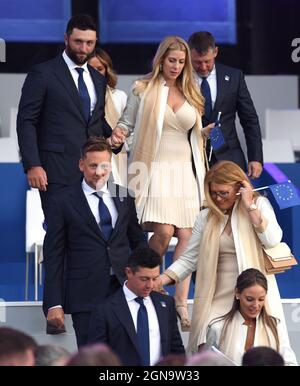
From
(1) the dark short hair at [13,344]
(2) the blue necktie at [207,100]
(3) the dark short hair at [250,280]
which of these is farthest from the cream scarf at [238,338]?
(1) the dark short hair at [13,344]

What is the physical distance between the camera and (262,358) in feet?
19.0

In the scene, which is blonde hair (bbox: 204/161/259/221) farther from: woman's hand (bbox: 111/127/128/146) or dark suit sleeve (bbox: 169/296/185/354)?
woman's hand (bbox: 111/127/128/146)

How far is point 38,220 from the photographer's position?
1075cm

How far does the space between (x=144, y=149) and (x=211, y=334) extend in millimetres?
1658

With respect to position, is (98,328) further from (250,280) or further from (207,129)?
(207,129)

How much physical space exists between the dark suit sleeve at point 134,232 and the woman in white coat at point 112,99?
1.50m

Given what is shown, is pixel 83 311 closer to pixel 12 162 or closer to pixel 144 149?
pixel 144 149

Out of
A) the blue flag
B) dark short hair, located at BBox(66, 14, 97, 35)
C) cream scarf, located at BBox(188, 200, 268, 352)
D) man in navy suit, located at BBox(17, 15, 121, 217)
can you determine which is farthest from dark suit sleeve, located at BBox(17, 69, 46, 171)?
cream scarf, located at BBox(188, 200, 268, 352)

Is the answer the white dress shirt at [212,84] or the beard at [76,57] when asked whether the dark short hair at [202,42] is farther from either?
the beard at [76,57]

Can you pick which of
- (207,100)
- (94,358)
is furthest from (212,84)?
(94,358)

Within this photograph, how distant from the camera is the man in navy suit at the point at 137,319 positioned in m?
7.37

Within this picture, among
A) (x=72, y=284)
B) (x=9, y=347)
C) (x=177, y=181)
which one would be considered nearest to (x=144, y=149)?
(x=177, y=181)

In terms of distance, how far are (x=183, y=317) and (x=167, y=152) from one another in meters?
0.94

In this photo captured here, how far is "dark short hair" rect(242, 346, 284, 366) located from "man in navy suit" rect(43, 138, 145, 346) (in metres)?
2.07
